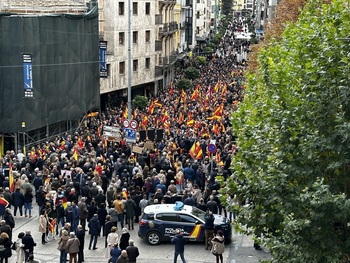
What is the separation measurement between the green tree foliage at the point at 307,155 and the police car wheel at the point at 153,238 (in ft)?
26.0

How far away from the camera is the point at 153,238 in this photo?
21.5m

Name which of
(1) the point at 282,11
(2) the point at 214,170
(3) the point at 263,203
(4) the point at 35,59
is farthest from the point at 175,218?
(1) the point at 282,11

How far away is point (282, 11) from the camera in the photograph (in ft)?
129

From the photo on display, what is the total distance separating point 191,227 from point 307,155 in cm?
944

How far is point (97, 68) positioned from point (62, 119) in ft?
18.9

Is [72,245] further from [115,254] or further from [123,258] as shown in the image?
[123,258]

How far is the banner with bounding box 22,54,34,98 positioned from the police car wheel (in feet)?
53.5

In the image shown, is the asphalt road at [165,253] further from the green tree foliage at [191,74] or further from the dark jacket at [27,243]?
the green tree foliage at [191,74]

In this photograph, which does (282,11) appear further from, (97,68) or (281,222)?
(281,222)

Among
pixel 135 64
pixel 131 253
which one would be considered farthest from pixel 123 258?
pixel 135 64

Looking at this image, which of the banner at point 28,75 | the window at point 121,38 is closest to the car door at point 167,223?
the banner at point 28,75

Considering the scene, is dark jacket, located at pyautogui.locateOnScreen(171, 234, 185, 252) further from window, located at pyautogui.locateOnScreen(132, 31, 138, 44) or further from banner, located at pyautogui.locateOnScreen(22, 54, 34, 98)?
window, located at pyautogui.locateOnScreen(132, 31, 138, 44)

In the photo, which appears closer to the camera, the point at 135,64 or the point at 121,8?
the point at 121,8

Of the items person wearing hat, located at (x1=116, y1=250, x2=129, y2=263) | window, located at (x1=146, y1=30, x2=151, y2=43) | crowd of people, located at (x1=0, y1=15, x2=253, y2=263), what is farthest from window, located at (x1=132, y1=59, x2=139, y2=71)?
person wearing hat, located at (x1=116, y1=250, x2=129, y2=263)
